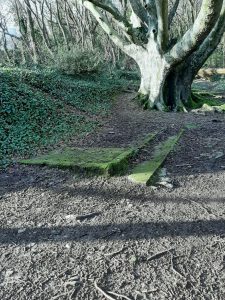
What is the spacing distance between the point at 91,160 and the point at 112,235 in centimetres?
169

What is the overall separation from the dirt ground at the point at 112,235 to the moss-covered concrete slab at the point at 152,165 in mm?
123

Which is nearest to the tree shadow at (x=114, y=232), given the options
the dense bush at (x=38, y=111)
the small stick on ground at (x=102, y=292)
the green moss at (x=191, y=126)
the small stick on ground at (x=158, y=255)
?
the small stick on ground at (x=158, y=255)

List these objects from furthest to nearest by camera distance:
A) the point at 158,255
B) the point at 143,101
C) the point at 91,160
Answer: the point at 143,101 < the point at 91,160 < the point at 158,255

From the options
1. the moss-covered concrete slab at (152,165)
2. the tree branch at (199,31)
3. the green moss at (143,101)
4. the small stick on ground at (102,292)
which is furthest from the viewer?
the green moss at (143,101)

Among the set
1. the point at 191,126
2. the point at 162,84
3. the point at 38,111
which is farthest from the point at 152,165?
the point at 162,84

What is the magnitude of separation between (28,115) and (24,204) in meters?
3.37

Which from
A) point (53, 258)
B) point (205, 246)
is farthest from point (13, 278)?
point (205, 246)

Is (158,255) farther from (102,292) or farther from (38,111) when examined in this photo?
(38,111)

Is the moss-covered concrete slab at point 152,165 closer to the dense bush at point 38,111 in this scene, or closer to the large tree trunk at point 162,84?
the dense bush at point 38,111

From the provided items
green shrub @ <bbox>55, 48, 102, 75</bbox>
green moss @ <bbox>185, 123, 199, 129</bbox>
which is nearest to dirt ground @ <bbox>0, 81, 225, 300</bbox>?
green moss @ <bbox>185, 123, 199, 129</bbox>

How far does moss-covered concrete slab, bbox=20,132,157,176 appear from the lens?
4.16 metres

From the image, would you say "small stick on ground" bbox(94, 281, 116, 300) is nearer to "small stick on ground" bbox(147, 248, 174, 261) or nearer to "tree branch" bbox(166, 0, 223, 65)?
"small stick on ground" bbox(147, 248, 174, 261)

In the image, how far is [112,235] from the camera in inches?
114

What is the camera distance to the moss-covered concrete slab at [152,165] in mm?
3982
